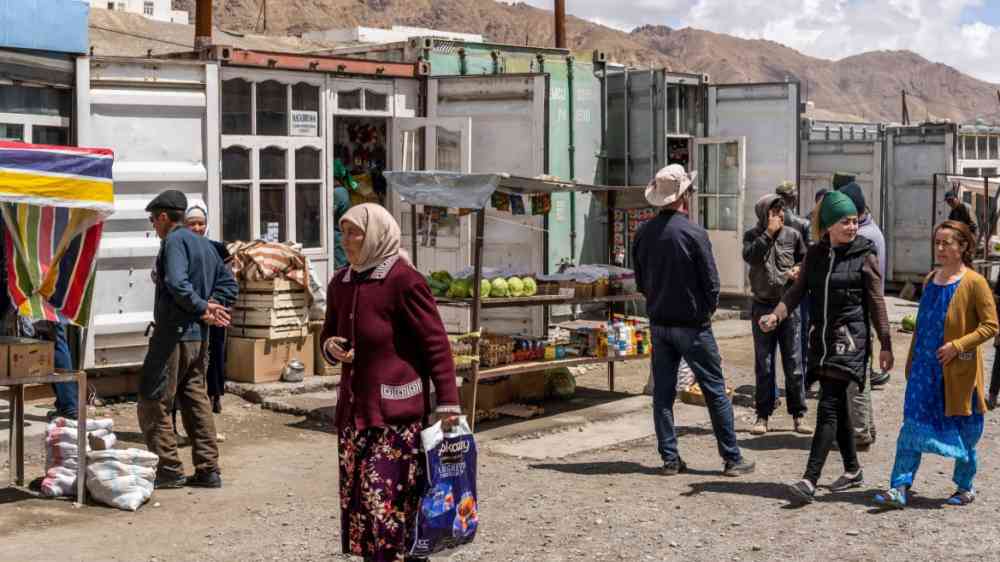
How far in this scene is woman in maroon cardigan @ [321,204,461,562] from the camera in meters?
5.46

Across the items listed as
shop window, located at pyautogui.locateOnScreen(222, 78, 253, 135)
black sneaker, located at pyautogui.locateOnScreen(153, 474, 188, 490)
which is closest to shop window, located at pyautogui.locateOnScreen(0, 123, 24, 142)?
shop window, located at pyautogui.locateOnScreen(222, 78, 253, 135)

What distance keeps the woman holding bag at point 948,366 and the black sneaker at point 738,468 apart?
1.07 m

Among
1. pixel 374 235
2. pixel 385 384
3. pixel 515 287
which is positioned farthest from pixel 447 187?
pixel 385 384

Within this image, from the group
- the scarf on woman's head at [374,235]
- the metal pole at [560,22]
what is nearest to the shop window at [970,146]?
the metal pole at [560,22]

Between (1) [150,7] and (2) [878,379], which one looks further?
(1) [150,7]

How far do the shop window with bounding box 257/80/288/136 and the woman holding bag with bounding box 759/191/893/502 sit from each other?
19.9 feet

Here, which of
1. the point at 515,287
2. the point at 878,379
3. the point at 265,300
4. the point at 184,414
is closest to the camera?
the point at 184,414

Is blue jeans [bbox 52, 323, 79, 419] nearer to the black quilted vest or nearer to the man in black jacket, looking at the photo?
the man in black jacket

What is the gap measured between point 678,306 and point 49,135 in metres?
5.30

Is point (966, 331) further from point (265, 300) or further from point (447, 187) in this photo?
point (265, 300)

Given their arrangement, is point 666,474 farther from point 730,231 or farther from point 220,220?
point 730,231

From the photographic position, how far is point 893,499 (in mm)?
7609

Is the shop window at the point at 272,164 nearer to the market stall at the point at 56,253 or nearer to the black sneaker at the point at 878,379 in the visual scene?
the market stall at the point at 56,253

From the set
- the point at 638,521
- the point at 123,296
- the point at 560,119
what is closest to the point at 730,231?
the point at 560,119
